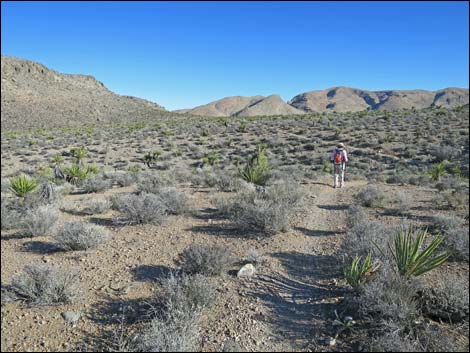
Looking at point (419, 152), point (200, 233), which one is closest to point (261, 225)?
point (200, 233)

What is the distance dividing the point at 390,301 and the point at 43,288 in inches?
177

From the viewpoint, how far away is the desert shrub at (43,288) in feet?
13.7

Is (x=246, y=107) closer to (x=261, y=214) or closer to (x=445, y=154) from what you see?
(x=445, y=154)

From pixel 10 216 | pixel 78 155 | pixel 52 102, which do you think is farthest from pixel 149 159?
pixel 52 102

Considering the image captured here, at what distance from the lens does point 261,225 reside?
267 inches

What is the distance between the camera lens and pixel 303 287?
15.1ft

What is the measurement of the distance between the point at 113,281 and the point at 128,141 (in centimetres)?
2597

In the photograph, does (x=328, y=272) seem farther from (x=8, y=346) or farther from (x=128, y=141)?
(x=128, y=141)

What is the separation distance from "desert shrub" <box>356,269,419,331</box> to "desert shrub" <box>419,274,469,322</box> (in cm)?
15

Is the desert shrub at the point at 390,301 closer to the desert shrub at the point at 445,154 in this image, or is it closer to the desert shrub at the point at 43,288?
the desert shrub at the point at 43,288

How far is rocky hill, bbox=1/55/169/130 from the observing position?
50719mm

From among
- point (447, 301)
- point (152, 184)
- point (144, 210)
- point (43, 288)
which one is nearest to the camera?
point (447, 301)

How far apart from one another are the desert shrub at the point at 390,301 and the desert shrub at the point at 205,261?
205cm

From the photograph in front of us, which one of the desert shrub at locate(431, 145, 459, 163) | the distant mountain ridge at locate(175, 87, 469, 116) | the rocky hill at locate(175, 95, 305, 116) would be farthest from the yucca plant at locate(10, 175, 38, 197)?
the distant mountain ridge at locate(175, 87, 469, 116)
